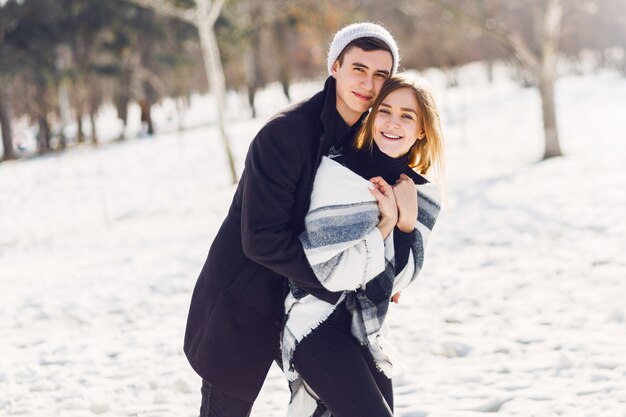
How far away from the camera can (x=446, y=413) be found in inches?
151


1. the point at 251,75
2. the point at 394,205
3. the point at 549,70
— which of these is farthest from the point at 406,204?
the point at 251,75

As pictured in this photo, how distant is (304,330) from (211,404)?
53 cm

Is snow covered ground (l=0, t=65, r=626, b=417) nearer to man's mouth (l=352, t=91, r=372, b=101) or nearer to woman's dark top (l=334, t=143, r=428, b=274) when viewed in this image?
woman's dark top (l=334, t=143, r=428, b=274)

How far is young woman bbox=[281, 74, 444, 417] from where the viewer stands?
2256 millimetres

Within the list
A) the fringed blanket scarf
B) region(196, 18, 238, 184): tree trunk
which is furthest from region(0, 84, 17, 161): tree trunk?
the fringed blanket scarf

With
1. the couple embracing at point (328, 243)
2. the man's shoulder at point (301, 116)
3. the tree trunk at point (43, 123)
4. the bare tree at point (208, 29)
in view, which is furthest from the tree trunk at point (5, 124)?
the man's shoulder at point (301, 116)

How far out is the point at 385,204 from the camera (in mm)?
2307

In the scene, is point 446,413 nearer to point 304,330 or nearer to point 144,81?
point 304,330

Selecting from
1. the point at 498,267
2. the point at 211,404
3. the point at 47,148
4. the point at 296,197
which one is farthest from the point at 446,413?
the point at 47,148

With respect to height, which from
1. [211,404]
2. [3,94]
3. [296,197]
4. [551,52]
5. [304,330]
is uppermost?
[3,94]

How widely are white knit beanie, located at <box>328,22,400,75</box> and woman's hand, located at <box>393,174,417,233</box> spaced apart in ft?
1.39

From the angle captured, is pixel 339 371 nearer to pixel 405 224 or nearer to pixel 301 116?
pixel 405 224

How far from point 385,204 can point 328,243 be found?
9.2 inches

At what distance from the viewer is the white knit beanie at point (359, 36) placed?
241 centimetres
